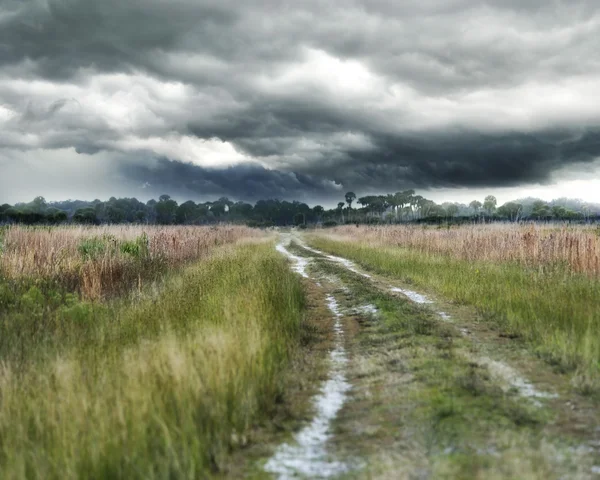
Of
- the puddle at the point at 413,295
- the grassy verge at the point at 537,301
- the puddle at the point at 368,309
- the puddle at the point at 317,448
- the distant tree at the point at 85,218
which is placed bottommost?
the puddle at the point at 317,448

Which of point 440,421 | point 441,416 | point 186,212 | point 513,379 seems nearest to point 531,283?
point 513,379

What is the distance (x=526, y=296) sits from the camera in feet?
29.7

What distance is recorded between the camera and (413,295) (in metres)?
11.2

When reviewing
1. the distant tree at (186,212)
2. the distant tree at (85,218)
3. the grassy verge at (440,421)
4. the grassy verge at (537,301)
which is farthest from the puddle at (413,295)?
the distant tree at (186,212)

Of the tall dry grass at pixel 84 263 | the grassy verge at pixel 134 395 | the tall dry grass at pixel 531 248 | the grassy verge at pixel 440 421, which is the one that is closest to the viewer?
the grassy verge at pixel 440 421

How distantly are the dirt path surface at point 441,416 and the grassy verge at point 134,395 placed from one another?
61 cm

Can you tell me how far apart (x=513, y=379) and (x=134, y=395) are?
3.89 m

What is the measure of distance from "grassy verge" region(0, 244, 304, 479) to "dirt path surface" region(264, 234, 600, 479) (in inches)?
24.1

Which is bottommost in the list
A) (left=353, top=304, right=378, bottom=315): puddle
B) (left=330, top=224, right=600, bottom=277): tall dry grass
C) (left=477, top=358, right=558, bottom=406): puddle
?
(left=353, top=304, right=378, bottom=315): puddle

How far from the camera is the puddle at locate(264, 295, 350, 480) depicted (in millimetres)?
3320

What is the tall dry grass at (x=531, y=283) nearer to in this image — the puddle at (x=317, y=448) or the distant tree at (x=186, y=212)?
the puddle at (x=317, y=448)

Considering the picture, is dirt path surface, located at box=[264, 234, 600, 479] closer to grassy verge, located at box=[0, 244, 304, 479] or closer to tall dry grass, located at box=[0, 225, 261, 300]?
grassy verge, located at box=[0, 244, 304, 479]

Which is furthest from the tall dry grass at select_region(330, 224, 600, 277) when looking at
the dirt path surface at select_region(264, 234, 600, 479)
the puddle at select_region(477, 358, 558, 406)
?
the puddle at select_region(477, 358, 558, 406)

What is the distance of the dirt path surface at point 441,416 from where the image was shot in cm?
330
